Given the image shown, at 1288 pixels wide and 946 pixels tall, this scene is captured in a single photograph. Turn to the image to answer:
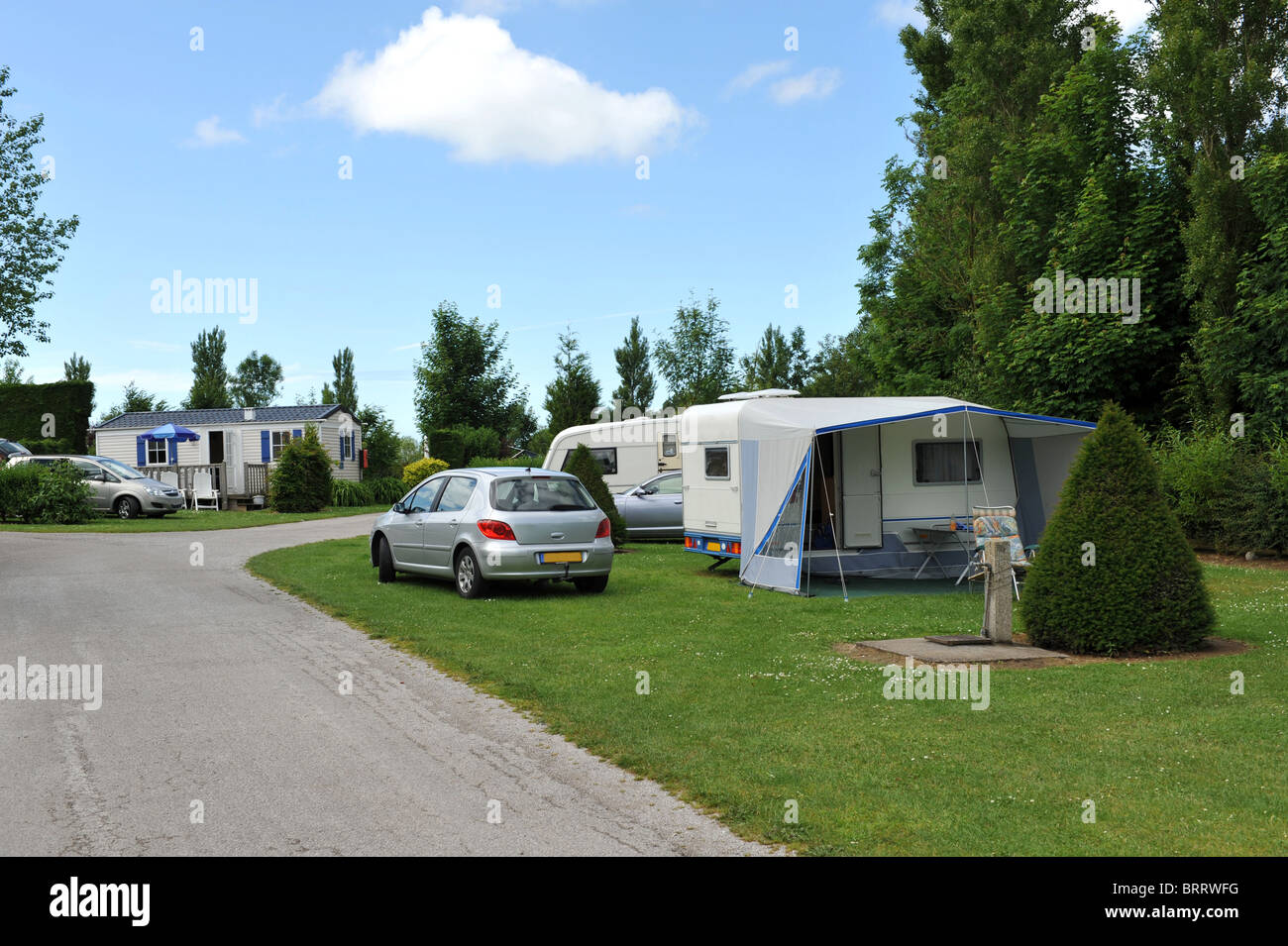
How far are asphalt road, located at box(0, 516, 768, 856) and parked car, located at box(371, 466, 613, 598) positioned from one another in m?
2.30

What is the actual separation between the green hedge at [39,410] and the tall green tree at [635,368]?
24440mm

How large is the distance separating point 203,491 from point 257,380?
50719 mm

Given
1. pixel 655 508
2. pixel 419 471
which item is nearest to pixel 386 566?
pixel 655 508

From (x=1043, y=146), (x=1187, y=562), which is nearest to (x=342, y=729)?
Answer: (x=1187, y=562)

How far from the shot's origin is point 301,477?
31.8 m

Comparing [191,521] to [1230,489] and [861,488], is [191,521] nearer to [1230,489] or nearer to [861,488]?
[861,488]

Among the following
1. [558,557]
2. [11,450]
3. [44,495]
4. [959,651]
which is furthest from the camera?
[11,450]

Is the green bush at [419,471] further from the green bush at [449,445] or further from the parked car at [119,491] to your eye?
the parked car at [119,491]

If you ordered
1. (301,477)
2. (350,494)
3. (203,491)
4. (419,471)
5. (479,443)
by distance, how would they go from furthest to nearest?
1. (479,443)
2. (419,471)
3. (350,494)
4. (203,491)
5. (301,477)

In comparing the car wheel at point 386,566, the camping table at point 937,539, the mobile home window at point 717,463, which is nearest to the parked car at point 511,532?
the car wheel at point 386,566

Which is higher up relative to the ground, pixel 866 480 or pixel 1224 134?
pixel 1224 134

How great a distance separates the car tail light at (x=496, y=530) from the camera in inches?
494
